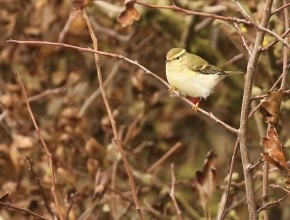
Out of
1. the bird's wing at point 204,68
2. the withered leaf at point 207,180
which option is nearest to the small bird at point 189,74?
the bird's wing at point 204,68

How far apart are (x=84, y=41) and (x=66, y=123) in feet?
3.95

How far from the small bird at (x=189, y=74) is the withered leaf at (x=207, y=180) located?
0.24 meters

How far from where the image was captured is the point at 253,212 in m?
1.95

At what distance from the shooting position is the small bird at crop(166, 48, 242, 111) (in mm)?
2711

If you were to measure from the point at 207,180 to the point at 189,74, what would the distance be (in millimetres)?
454

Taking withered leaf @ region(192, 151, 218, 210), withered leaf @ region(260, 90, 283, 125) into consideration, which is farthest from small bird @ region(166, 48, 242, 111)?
withered leaf @ region(260, 90, 283, 125)

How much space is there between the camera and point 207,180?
2.68 metres

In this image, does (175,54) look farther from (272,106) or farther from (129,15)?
(272,106)

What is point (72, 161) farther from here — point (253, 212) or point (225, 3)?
point (253, 212)

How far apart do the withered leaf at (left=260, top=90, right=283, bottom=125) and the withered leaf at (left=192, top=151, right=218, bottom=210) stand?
716 mm

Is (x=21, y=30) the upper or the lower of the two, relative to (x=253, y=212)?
upper

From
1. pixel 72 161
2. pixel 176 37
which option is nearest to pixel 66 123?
pixel 72 161

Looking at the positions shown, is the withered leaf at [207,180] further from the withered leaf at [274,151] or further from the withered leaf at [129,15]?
the withered leaf at [274,151]

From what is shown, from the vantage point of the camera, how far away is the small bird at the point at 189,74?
271cm
